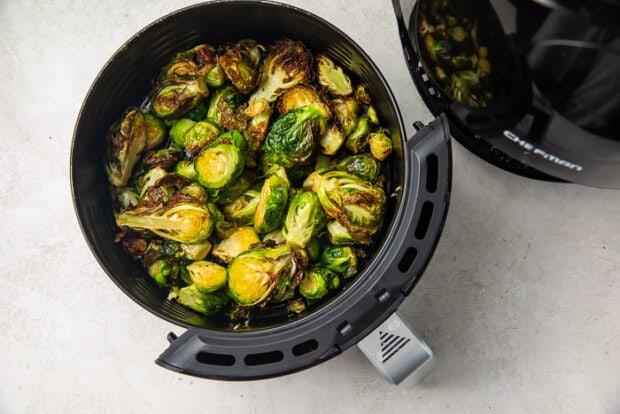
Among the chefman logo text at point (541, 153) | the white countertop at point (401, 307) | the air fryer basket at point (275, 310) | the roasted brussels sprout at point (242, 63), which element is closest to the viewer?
the chefman logo text at point (541, 153)

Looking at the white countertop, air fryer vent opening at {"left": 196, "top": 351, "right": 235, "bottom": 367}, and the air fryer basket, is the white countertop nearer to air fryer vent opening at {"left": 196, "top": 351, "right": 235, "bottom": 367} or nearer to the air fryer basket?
the air fryer basket

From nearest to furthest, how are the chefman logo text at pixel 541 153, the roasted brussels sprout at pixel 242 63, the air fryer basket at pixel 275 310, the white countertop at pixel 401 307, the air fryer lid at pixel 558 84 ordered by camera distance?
the air fryer lid at pixel 558 84 → the chefman logo text at pixel 541 153 → the air fryer basket at pixel 275 310 → the roasted brussels sprout at pixel 242 63 → the white countertop at pixel 401 307

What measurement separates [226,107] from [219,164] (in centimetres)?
16

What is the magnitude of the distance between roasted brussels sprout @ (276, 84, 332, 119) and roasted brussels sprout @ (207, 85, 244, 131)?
100 mm

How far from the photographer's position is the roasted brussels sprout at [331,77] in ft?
3.83

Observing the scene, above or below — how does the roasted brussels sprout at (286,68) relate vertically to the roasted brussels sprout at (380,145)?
above

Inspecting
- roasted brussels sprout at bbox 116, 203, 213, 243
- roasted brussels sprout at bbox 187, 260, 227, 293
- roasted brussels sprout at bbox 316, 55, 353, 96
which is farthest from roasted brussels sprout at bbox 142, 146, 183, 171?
roasted brussels sprout at bbox 316, 55, 353, 96

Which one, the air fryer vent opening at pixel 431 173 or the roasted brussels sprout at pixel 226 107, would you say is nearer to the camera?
the air fryer vent opening at pixel 431 173

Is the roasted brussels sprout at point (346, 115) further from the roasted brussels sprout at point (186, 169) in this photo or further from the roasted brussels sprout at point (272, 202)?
the roasted brussels sprout at point (186, 169)

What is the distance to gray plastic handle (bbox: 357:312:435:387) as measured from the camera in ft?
3.44

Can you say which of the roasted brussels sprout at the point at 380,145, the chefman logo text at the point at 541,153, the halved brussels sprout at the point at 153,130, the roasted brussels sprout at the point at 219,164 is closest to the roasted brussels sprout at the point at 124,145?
the halved brussels sprout at the point at 153,130

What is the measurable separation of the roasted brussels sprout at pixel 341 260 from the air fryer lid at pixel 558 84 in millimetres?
389

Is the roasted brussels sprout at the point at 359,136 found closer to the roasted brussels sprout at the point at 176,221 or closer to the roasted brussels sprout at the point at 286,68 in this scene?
the roasted brussels sprout at the point at 286,68

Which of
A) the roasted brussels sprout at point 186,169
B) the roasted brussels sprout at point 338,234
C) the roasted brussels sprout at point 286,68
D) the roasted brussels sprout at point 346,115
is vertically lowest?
the roasted brussels sprout at point 338,234
